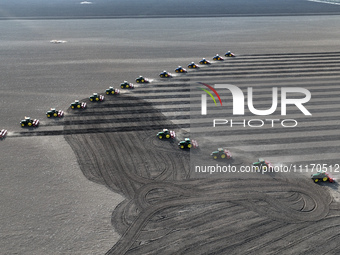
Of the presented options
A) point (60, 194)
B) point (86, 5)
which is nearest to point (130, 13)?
point (86, 5)

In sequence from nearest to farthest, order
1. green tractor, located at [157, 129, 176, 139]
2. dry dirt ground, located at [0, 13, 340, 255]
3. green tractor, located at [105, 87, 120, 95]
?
dry dirt ground, located at [0, 13, 340, 255] → green tractor, located at [157, 129, 176, 139] → green tractor, located at [105, 87, 120, 95]

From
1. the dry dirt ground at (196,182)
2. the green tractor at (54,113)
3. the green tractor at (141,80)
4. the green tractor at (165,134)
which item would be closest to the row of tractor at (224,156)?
the green tractor at (165,134)

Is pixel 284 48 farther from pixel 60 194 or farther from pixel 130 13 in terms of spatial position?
pixel 130 13

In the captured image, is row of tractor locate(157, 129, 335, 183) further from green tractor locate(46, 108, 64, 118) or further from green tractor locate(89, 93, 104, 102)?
green tractor locate(46, 108, 64, 118)

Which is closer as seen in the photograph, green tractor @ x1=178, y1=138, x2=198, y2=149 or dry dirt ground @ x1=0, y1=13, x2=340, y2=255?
dry dirt ground @ x1=0, y1=13, x2=340, y2=255

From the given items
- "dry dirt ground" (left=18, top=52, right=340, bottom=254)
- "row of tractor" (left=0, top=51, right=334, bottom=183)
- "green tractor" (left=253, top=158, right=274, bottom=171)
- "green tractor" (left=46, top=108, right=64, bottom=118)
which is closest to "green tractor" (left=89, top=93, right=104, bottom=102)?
"row of tractor" (left=0, top=51, right=334, bottom=183)

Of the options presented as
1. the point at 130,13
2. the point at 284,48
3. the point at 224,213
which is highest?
the point at 130,13

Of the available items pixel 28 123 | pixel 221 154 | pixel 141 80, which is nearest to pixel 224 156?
pixel 221 154

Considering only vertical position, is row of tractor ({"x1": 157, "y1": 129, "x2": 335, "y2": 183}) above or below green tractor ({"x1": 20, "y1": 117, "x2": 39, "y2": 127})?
below
